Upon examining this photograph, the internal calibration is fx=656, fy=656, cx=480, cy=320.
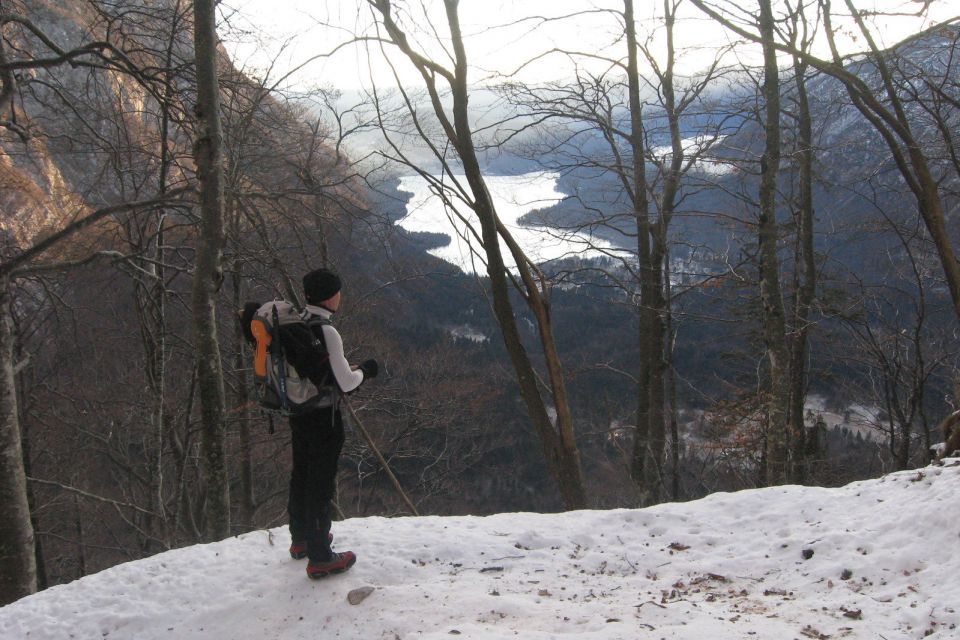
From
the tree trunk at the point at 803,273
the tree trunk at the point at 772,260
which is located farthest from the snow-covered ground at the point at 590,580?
the tree trunk at the point at 803,273

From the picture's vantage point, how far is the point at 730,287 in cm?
1132

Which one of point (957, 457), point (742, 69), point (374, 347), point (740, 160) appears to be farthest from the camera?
point (374, 347)

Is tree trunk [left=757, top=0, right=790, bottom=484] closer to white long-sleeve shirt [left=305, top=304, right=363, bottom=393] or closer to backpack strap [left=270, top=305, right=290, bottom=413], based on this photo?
white long-sleeve shirt [left=305, top=304, right=363, bottom=393]

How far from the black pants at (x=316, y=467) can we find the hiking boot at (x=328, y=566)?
0.11 feet

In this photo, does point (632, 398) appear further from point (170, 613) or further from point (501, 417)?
point (170, 613)

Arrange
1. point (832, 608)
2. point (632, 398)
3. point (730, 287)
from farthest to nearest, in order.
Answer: point (632, 398) → point (730, 287) → point (832, 608)

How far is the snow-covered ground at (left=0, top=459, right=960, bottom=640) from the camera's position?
3268 millimetres

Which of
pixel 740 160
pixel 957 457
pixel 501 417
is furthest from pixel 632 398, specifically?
pixel 957 457

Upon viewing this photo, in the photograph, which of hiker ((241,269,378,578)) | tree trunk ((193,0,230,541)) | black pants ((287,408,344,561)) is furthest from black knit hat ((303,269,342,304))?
tree trunk ((193,0,230,541))

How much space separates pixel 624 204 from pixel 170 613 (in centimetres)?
864

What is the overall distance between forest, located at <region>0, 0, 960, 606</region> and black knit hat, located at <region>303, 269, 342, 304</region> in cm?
60

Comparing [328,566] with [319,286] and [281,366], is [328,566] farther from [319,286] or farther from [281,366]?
[319,286]

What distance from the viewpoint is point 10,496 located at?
18.5 feet

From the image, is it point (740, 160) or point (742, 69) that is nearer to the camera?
point (740, 160)
